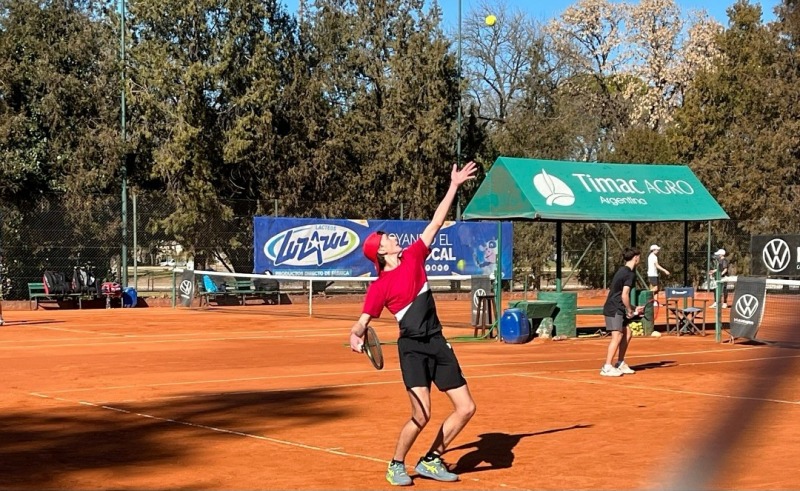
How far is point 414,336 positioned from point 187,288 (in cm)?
2593

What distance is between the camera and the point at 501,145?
47375 millimetres

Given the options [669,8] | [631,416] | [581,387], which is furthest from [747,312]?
[669,8]

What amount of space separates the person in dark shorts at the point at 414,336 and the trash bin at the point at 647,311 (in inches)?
596

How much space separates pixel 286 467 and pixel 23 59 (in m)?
30.1

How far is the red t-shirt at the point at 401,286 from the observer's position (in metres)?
8.16

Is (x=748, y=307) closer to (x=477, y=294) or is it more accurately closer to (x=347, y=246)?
(x=477, y=294)

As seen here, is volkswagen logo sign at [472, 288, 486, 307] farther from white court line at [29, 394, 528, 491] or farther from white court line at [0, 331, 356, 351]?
white court line at [29, 394, 528, 491]

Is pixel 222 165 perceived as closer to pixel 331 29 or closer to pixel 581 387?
pixel 331 29

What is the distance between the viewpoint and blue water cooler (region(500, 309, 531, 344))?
20891 mm

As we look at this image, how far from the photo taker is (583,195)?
22.7 meters

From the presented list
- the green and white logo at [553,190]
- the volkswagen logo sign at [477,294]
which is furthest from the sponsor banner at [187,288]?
the green and white logo at [553,190]

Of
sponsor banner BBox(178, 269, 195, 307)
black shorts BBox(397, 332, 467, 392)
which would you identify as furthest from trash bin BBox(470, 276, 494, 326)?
black shorts BBox(397, 332, 467, 392)

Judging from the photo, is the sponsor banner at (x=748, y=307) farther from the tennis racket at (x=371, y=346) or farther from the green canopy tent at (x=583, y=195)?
the tennis racket at (x=371, y=346)

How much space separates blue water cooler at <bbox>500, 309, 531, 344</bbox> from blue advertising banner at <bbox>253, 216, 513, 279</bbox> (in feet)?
49.2
